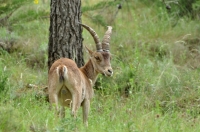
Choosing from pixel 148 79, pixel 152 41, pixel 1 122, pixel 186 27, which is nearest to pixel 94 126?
pixel 1 122

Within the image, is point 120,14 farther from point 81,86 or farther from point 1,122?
point 1,122

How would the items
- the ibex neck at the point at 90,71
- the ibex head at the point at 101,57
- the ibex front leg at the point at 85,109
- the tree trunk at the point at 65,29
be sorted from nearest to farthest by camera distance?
1. the ibex front leg at the point at 85,109
2. the ibex head at the point at 101,57
3. the ibex neck at the point at 90,71
4. the tree trunk at the point at 65,29

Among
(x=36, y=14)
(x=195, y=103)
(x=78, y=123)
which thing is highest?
(x=36, y=14)

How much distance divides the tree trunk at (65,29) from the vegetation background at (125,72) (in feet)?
2.59

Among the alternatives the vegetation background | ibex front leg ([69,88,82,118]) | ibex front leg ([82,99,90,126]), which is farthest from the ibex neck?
ibex front leg ([69,88,82,118])

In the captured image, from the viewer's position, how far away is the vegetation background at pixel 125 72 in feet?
26.5

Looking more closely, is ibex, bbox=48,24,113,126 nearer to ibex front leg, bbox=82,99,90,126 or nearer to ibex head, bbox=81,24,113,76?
ibex front leg, bbox=82,99,90,126

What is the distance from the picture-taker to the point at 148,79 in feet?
38.2

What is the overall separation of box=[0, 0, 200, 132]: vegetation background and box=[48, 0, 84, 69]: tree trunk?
789 millimetres

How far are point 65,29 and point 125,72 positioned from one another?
1.97 m

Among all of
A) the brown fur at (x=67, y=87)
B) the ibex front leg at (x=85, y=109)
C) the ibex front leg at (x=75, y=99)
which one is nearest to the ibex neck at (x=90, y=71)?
the brown fur at (x=67, y=87)

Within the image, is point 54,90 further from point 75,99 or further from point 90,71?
point 90,71

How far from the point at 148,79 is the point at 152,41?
287 cm

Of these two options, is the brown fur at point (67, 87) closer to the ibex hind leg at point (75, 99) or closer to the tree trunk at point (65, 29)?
the ibex hind leg at point (75, 99)
